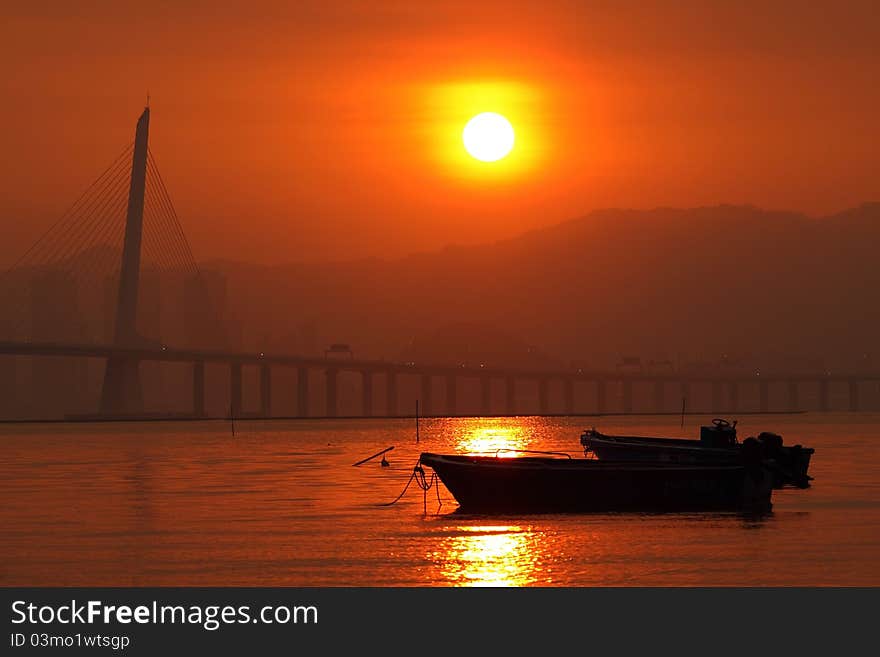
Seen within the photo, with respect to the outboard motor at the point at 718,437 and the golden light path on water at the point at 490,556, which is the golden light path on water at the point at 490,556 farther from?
the outboard motor at the point at 718,437

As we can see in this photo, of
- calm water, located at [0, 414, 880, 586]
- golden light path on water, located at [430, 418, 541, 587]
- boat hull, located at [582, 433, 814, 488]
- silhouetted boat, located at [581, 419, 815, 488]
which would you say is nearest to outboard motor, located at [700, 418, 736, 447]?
silhouetted boat, located at [581, 419, 815, 488]

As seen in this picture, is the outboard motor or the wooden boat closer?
the wooden boat

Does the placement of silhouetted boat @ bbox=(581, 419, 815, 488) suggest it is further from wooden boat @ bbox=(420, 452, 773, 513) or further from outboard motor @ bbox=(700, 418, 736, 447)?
wooden boat @ bbox=(420, 452, 773, 513)

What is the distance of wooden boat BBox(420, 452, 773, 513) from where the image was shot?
1804 inches

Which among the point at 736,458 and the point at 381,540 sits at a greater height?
the point at 736,458

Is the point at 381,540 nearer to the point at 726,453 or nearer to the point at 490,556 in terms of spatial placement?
the point at 490,556

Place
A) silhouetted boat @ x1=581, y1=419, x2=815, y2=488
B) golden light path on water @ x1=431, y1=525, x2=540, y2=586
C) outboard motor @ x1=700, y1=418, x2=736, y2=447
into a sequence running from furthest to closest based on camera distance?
outboard motor @ x1=700, y1=418, x2=736, y2=447 < silhouetted boat @ x1=581, y1=419, x2=815, y2=488 < golden light path on water @ x1=431, y1=525, x2=540, y2=586

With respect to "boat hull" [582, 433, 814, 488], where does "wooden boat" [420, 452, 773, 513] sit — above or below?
below

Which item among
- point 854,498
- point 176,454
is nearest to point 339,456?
point 176,454

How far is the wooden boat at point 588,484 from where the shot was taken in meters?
45.8

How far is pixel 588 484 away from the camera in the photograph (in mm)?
45969

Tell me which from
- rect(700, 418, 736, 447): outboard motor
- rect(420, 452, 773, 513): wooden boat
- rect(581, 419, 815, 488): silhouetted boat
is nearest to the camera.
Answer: rect(420, 452, 773, 513): wooden boat

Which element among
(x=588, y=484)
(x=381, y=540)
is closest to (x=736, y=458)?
(x=588, y=484)
